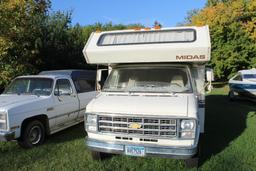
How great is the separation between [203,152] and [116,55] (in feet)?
10.0

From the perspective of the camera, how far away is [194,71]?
7.08m

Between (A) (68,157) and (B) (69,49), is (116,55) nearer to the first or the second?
(A) (68,157)

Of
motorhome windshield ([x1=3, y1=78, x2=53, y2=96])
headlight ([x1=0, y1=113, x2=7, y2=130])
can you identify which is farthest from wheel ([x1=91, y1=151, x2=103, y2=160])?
motorhome windshield ([x1=3, y1=78, x2=53, y2=96])

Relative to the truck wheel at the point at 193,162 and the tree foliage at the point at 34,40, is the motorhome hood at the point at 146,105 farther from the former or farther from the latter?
the tree foliage at the point at 34,40

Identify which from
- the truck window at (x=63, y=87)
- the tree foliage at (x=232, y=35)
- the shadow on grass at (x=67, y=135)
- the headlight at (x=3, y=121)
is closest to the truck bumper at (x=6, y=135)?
the headlight at (x=3, y=121)

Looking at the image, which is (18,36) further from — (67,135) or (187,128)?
(187,128)

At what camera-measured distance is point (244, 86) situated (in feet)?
51.0

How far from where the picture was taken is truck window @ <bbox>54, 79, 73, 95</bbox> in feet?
28.1

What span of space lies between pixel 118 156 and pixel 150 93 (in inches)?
63.8

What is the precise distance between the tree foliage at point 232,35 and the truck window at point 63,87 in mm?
21786

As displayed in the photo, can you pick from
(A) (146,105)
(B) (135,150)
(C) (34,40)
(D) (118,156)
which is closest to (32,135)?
(D) (118,156)

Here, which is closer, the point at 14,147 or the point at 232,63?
the point at 14,147

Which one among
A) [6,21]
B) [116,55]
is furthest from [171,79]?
[6,21]

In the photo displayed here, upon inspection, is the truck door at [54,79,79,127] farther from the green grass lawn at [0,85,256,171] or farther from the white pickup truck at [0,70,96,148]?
the green grass lawn at [0,85,256,171]
